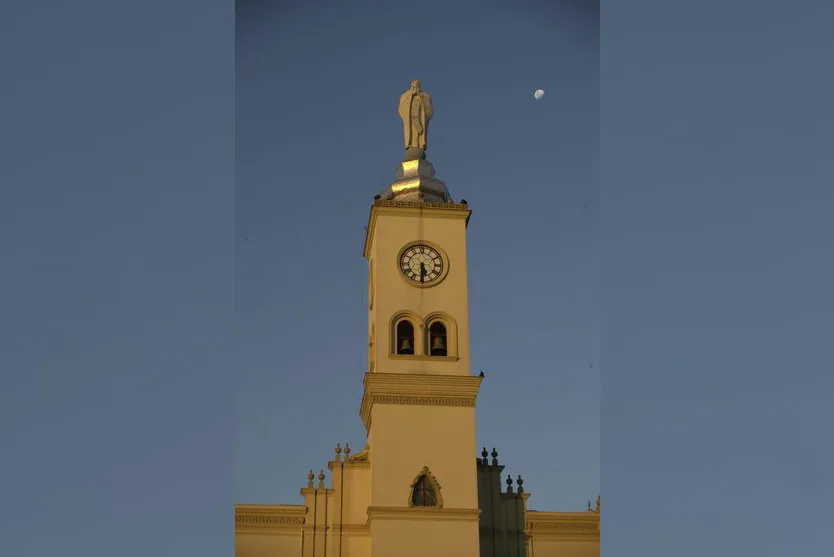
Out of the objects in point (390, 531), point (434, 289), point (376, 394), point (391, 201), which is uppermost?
point (391, 201)

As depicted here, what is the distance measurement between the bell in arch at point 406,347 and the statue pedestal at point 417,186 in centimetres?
404

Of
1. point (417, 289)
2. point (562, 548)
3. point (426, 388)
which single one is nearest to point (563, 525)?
point (562, 548)

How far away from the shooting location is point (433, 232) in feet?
138

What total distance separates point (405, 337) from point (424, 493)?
441 centimetres

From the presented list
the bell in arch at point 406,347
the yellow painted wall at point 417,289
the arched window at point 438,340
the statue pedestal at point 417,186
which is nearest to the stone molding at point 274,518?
the yellow painted wall at point 417,289

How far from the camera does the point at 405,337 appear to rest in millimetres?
41156

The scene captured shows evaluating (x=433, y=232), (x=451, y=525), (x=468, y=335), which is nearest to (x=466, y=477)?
(x=451, y=525)

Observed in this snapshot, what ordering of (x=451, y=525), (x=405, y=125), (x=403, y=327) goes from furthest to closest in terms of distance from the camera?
(x=405, y=125), (x=403, y=327), (x=451, y=525)

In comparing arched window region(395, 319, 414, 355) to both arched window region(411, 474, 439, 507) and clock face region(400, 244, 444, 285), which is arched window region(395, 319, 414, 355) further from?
arched window region(411, 474, 439, 507)

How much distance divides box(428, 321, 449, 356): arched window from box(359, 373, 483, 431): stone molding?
966 millimetres

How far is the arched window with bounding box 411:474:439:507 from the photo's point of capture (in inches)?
1538

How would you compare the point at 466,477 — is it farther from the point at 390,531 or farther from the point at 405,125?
the point at 405,125

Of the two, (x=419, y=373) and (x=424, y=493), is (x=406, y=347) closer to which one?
(x=419, y=373)

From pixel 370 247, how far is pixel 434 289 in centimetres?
291
